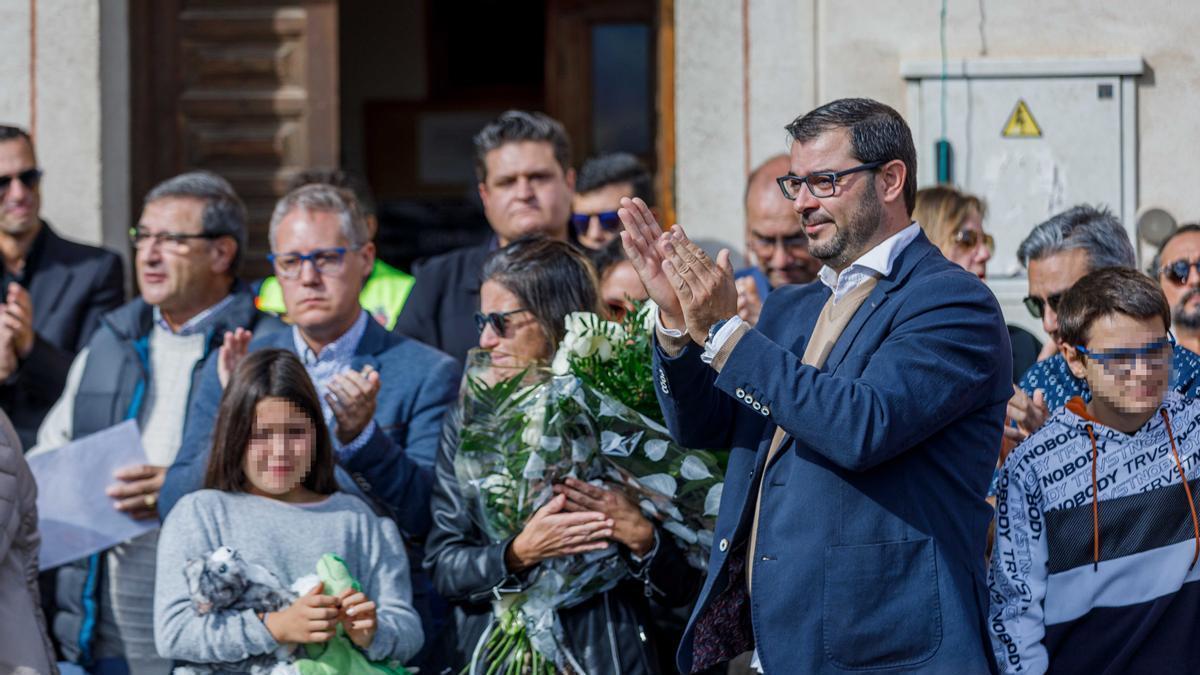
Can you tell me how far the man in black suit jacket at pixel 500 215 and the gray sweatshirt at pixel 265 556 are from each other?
1.39m

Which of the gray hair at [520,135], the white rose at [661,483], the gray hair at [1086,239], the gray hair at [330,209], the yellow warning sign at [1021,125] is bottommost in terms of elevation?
the white rose at [661,483]

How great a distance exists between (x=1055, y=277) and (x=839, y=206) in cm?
148

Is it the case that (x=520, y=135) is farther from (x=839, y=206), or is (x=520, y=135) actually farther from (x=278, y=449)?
(x=839, y=206)

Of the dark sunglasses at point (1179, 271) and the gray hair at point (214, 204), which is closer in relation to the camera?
the dark sunglasses at point (1179, 271)

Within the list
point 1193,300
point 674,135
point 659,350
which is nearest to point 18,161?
point 674,135

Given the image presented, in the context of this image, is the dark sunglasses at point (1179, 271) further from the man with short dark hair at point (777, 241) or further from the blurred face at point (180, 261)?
the blurred face at point (180, 261)

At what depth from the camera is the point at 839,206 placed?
365cm

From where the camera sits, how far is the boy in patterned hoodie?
4.08 meters

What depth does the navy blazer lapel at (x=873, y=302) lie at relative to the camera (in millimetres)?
3600

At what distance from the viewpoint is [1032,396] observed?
4.64 metres

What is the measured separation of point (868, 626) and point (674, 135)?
4.38m

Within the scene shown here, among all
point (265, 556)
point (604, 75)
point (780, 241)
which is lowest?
point (265, 556)

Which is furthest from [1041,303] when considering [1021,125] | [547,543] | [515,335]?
[1021,125]

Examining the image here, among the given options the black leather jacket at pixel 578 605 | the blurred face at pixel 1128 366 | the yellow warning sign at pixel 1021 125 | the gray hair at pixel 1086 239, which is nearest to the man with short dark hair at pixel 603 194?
the yellow warning sign at pixel 1021 125
